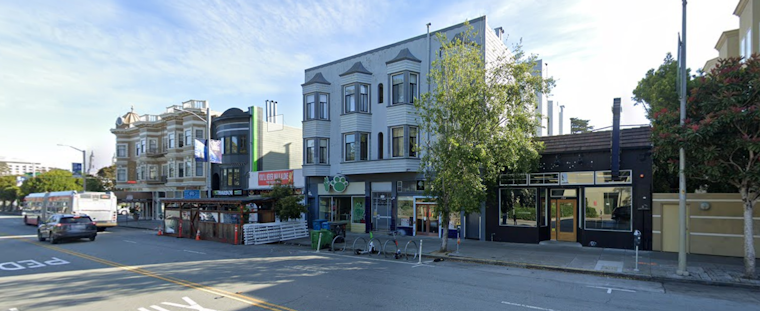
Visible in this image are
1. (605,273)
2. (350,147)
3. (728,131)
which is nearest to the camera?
(728,131)

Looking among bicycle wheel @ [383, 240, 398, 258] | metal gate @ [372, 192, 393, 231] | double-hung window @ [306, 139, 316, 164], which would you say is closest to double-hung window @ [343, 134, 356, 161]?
metal gate @ [372, 192, 393, 231]

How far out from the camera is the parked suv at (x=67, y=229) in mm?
21725

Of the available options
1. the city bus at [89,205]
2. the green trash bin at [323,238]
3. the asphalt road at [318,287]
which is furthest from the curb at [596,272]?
the city bus at [89,205]

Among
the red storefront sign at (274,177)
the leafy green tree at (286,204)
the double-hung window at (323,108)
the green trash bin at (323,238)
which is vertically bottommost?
the green trash bin at (323,238)

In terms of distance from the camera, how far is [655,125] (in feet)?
44.6

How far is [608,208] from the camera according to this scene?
687 inches

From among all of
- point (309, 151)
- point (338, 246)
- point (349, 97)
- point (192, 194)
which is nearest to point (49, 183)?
point (192, 194)

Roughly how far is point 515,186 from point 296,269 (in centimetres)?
1115

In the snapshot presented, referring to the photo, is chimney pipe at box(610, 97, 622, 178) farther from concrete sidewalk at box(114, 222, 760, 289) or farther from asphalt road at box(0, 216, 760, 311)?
asphalt road at box(0, 216, 760, 311)

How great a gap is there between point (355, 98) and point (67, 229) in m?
16.5

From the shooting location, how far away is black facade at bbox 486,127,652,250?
55.2ft

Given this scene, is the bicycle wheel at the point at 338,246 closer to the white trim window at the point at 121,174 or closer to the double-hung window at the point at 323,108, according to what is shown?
the double-hung window at the point at 323,108

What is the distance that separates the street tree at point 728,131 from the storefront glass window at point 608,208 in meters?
4.82

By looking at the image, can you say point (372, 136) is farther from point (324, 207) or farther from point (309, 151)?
point (324, 207)
